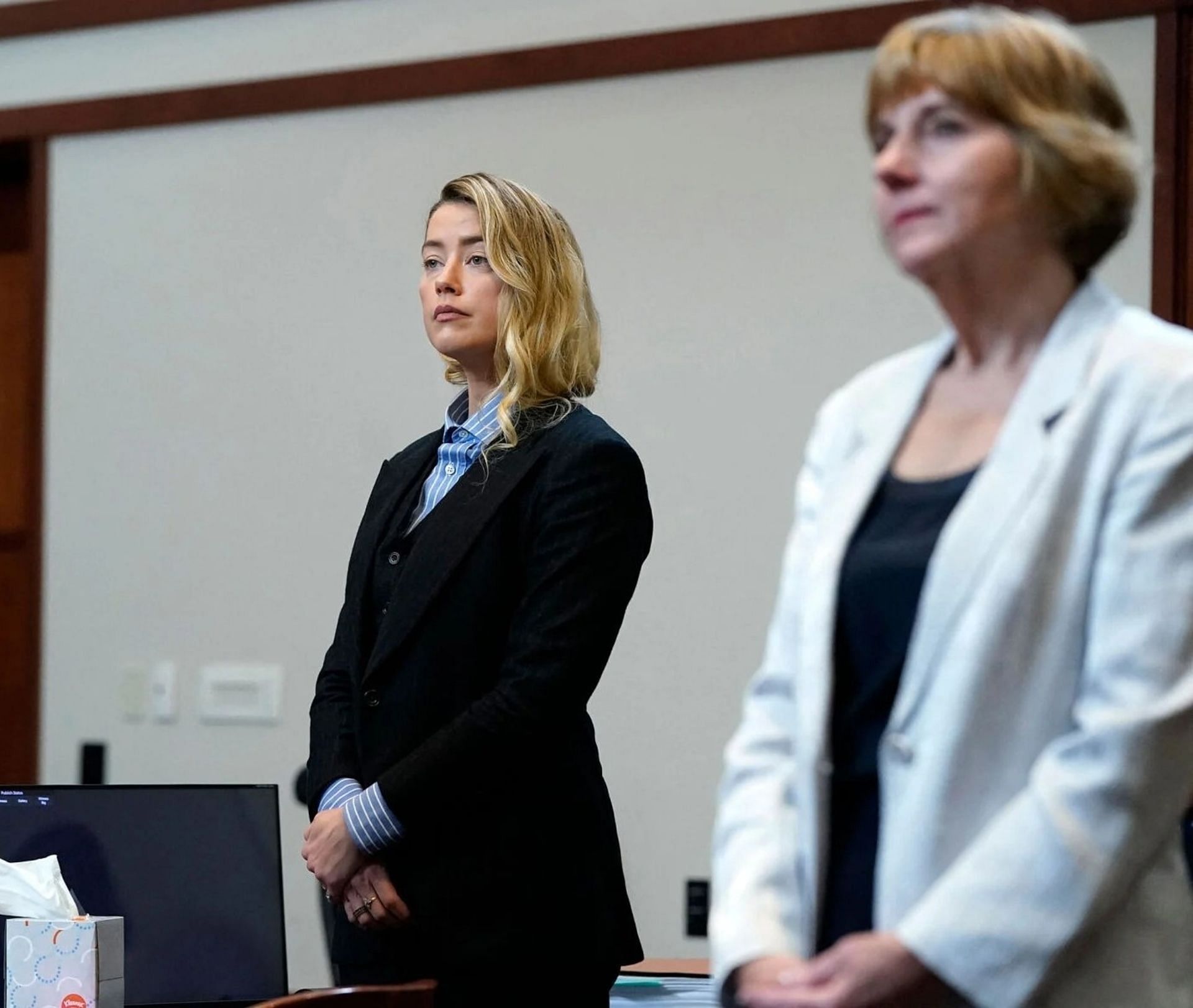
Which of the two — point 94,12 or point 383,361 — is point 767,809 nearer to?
point 383,361

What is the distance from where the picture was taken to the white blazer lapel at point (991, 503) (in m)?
1.21

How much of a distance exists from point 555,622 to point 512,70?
2.49 m

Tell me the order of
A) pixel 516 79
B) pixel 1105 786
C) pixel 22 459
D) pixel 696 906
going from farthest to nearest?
pixel 22 459 < pixel 516 79 < pixel 696 906 < pixel 1105 786

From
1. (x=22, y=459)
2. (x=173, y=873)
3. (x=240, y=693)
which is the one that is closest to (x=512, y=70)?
(x=240, y=693)

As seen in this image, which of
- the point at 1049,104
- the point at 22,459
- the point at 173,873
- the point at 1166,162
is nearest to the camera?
the point at 1049,104

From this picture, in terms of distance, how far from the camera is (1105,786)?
115 cm

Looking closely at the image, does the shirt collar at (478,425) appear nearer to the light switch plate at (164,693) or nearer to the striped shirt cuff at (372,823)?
the striped shirt cuff at (372,823)

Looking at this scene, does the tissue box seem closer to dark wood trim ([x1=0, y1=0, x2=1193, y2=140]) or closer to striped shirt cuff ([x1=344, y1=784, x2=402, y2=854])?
striped shirt cuff ([x1=344, y1=784, x2=402, y2=854])

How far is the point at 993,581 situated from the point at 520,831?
1058 mm

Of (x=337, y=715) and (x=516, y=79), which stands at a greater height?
(x=516, y=79)

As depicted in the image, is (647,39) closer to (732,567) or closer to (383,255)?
(383,255)

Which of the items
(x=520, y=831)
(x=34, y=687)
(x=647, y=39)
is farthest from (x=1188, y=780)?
(x=34, y=687)

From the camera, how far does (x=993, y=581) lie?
1.18 metres

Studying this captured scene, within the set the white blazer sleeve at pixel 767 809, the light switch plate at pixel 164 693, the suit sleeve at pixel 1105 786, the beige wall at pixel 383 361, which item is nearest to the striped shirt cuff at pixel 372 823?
the white blazer sleeve at pixel 767 809
